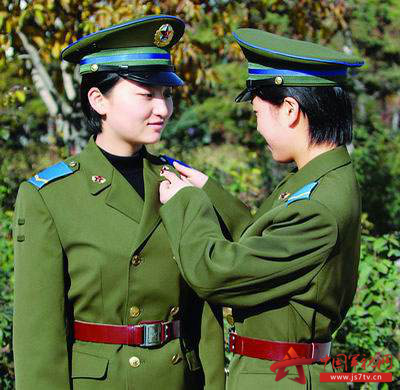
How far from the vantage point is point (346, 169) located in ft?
7.84

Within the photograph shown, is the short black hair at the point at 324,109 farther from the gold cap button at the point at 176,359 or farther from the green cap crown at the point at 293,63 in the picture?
the gold cap button at the point at 176,359

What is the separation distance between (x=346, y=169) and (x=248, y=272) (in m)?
0.51

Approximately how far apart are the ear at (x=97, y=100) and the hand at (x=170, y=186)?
1.14ft

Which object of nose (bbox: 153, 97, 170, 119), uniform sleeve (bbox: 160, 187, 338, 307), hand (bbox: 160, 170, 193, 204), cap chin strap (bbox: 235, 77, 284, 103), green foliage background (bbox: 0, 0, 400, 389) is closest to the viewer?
uniform sleeve (bbox: 160, 187, 338, 307)

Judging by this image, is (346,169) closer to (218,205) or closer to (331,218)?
(331,218)

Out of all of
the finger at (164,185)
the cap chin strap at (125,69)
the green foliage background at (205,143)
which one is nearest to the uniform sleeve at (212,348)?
the finger at (164,185)

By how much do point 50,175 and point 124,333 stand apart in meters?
0.64

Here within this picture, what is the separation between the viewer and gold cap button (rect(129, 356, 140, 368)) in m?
2.56

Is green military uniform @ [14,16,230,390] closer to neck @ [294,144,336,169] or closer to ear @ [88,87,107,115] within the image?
ear @ [88,87,107,115]

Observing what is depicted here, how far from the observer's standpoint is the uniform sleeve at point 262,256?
7.14ft

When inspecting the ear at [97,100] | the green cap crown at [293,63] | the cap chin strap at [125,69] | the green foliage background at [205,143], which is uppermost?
the green cap crown at [293,63]

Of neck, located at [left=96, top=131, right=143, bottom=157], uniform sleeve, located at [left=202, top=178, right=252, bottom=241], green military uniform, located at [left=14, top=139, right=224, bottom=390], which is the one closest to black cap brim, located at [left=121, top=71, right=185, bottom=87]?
neck, located at [left=96, top=131, right=143, bottom=157]

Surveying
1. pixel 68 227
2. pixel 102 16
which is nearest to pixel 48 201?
pixel 68 227

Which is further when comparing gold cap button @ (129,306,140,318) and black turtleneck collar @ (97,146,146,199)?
black turtleneck collar @ (97,146,146,199)
